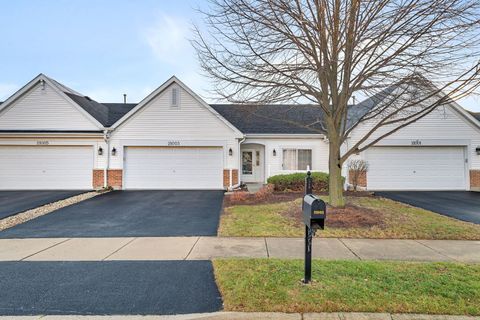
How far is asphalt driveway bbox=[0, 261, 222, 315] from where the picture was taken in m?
3.54

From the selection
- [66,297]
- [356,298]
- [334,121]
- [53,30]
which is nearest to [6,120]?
[53,30]

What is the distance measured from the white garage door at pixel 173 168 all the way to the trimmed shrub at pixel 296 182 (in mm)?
3127

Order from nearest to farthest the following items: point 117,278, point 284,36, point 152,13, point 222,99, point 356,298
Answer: point 356,298
point 117,278
point 284,36
point 222,99
point 152,13

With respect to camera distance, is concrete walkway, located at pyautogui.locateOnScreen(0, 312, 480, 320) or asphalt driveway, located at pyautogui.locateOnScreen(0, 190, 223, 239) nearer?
concrete walkway, located at pyautogui.locateOnScreen(0, 312, 480, 320)

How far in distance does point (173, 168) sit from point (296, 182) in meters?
6.90

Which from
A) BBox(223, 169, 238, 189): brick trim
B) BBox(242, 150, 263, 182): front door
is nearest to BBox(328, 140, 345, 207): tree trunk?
BBox(223, 169, 238, 189): brick trim

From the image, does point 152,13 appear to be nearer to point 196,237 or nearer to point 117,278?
point 196,237

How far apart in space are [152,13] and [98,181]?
932cm

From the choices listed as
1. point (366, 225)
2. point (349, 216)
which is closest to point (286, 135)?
point (349, 216)

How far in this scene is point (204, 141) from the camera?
51.4ft

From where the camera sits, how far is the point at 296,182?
15398mm

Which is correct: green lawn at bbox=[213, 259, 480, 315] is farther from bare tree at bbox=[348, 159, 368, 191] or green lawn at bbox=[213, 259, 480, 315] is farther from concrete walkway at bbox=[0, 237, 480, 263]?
Answer: bare tree at bbox=[348, 159, 368, 191]

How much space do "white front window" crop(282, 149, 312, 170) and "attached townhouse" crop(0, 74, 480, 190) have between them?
103 inches

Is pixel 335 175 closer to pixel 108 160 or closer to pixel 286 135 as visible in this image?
pixel 286 135
